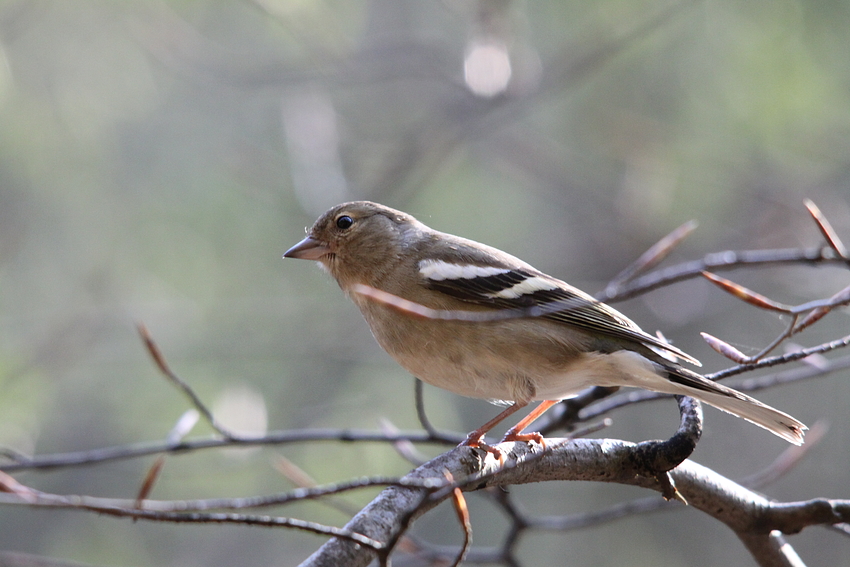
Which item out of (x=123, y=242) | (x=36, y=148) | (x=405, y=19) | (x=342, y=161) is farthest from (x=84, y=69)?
(x=405, y=19)

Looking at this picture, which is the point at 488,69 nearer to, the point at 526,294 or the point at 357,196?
the point at 357,196

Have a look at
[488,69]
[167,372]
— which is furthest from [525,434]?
[488,69]

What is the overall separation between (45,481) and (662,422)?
24.1 ft

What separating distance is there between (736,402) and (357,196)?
5506mm

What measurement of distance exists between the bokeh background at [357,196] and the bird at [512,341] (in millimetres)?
2906

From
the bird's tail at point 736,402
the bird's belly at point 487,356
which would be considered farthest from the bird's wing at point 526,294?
the bird's tail at point 736,402

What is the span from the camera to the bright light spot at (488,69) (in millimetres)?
6340

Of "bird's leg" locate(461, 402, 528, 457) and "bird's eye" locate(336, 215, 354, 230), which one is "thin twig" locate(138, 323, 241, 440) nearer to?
"bird's leg" locate(461, 402, 528, 457)

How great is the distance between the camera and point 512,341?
332 cm

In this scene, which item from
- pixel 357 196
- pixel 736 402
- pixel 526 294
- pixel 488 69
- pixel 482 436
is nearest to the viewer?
pixel 736 402

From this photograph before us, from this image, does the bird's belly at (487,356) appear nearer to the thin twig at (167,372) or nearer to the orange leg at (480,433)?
the orange leg at (480,433)

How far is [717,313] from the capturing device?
891 centimetres

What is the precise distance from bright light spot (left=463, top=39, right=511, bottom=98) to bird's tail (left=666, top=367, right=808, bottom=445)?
151 inches

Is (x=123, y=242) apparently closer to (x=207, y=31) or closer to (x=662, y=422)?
(x=207, y=31)
